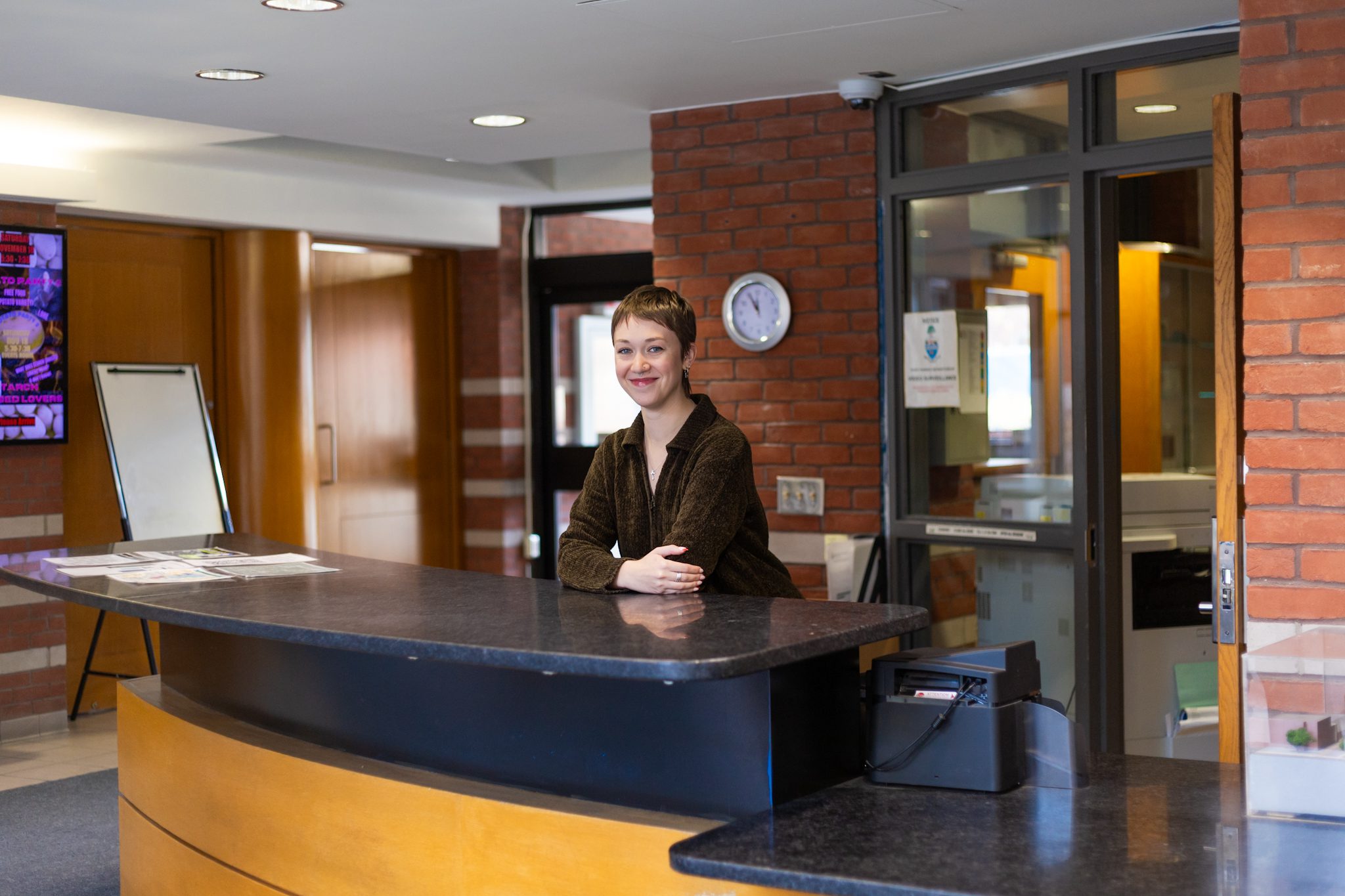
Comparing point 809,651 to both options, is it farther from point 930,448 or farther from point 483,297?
point 483,297

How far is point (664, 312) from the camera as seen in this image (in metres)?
2.66

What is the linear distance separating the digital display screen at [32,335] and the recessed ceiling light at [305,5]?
2939mm

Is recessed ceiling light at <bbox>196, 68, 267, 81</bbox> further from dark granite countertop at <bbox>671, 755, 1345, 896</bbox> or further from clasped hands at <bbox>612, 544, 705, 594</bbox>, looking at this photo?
dark granite countertop at <bbox>671, 755, 1345, 896</bbox>

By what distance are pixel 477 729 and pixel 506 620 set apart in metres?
0.22

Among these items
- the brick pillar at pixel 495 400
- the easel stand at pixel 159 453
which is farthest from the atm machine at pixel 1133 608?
the brick pillar at pixel 495 400

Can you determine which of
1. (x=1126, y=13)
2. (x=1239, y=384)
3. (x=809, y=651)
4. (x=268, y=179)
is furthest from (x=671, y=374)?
(x=268, y=179)

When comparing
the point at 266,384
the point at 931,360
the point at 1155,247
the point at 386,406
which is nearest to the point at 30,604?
the point at 266,384

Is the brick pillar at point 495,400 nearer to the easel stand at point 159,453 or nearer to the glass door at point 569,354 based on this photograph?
the glass door at point 569,354

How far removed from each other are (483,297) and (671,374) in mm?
5509

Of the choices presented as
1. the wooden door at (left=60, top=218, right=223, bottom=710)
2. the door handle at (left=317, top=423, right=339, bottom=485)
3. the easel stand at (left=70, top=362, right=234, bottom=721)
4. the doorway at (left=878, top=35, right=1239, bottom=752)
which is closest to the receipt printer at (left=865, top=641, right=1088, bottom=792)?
the doorway at (left=878, top=35, right=1239, bottom=752)

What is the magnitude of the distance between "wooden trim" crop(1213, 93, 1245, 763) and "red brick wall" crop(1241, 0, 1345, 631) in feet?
0.60

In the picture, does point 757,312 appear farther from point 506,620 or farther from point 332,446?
point 332,446

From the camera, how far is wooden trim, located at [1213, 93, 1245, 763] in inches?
120

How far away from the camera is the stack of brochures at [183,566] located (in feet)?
10.1
